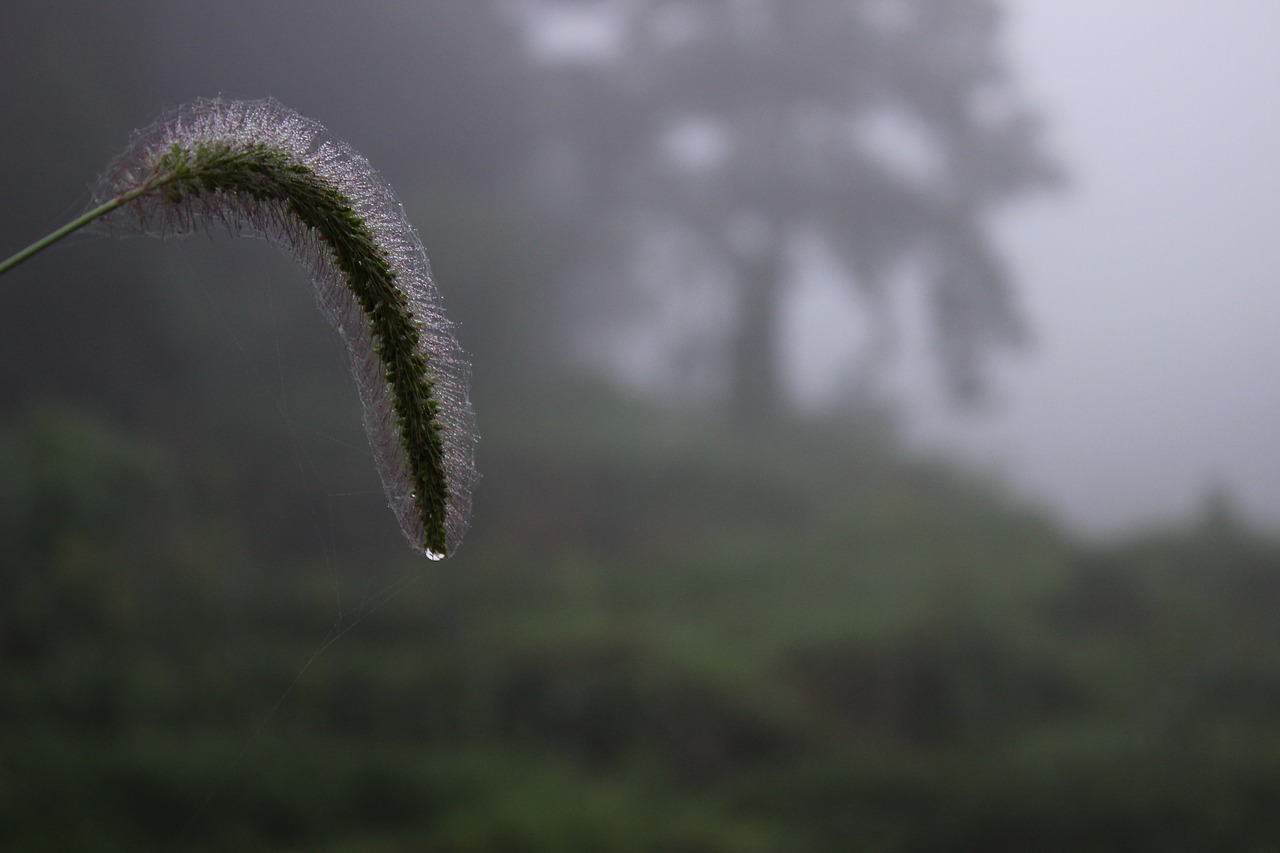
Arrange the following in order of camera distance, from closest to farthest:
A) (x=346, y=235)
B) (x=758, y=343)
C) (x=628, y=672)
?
(x=346, y=235), (x=628, y=672), (x=758, y=343)

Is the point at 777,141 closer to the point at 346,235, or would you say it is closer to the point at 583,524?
the point at 583,524

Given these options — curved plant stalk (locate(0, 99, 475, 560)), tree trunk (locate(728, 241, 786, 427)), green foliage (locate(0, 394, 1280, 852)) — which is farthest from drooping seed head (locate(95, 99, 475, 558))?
tree trunk (locate(728, 241, 786, 427))

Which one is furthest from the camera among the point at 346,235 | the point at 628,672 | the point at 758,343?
the point at 758,343

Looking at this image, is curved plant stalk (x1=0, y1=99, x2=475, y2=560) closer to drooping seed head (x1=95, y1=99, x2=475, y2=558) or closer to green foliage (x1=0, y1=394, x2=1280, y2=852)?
drooping seed head (x1=95, y1=99, x2=475, y2=558)

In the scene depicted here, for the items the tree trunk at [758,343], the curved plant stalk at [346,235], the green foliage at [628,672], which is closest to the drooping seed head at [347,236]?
the curved plant stalk at [346,235]

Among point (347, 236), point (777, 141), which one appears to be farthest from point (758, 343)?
point (347, 236)

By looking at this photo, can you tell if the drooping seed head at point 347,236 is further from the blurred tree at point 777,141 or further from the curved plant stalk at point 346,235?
the blurred tree at point 777,141

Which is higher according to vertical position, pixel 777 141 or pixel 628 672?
pixel 777 141
